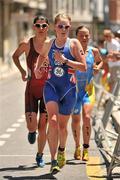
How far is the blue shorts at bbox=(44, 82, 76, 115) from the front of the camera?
27.6ft

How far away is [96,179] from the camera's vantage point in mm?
8156

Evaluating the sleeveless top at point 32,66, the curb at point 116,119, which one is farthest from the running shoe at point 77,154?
the curb at point 116,119

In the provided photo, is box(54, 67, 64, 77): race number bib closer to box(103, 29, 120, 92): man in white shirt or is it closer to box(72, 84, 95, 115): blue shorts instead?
box(72, 84, 95, 115): blue shorts

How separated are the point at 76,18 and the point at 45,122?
82426 millimetres

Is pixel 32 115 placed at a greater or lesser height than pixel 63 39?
lesser

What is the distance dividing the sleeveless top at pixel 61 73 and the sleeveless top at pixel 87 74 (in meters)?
1.08

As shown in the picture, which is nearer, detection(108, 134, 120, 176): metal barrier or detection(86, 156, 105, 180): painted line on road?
detection(108, 134, 120, 176): metal barrier

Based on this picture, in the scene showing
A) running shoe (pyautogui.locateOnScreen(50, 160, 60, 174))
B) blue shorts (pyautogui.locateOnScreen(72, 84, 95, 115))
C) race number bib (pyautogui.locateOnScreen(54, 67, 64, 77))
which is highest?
race number bib (pyautogui.locateOnScreen(54, 67, 64, 77))

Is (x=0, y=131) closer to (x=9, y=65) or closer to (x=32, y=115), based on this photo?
(x=32, y=115)

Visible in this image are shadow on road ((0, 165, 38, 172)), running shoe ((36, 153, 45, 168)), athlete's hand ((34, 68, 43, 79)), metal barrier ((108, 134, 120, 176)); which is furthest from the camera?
running shoe ((36, 153, 45, 168))

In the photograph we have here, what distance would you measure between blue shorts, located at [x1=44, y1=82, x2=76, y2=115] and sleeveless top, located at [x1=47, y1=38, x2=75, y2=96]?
40mm

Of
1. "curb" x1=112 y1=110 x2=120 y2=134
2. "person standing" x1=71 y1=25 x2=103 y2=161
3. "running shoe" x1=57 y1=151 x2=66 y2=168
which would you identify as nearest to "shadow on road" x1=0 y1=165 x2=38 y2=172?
"running shoe" x1=57 y1=151 x2=66 y2=168

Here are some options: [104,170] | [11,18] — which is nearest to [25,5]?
[11,18]

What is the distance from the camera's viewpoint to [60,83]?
8.43 metres
